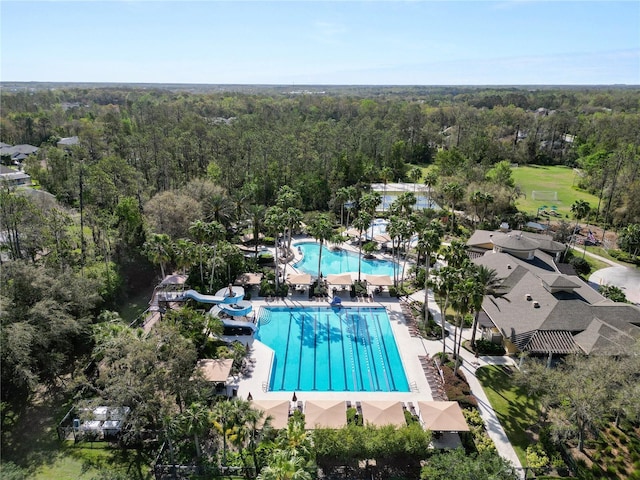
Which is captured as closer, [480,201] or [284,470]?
[284,470]

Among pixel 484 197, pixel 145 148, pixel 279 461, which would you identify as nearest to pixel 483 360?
pixel 279 461

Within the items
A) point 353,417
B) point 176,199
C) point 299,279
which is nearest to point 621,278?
point 299,279

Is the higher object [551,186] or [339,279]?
[551,186]

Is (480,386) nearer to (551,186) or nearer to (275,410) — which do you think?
(275,410)

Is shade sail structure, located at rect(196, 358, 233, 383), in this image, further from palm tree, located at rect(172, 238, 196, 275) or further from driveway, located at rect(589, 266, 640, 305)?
driveway, located at rect(589, 266, 640, 305)

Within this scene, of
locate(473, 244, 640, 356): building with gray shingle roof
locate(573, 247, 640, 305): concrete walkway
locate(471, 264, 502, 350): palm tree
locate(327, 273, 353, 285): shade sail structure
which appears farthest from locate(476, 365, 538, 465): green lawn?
locate(573, 247, 640, 305): concrete walkway

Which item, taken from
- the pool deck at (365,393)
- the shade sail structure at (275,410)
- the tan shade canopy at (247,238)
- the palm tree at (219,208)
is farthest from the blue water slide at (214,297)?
the tan shade canopy at (247,238)
